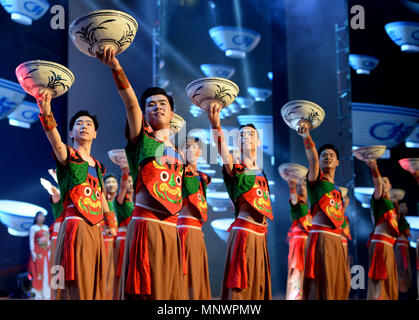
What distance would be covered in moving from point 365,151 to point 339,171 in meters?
1.15

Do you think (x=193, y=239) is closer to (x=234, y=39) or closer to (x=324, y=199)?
(x=324, y=199)

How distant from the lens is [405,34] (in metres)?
6.50

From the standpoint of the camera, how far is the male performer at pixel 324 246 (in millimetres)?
3891

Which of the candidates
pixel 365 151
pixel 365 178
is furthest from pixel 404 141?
pixel 365 151

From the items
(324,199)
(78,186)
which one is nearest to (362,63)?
(324,199)

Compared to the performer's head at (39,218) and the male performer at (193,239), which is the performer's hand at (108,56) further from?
the performer's head at (39,218)

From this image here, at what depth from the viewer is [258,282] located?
3.19m

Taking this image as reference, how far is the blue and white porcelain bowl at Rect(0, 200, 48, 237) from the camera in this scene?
19.4 ft

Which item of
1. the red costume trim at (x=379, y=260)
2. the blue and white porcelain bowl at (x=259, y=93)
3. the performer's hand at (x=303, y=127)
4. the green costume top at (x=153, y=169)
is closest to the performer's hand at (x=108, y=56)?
the green costume top at (x=153, y=169)

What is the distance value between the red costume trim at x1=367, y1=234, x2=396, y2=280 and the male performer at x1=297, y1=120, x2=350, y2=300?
106 cm

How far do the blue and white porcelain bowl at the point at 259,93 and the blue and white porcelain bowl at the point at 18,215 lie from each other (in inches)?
131

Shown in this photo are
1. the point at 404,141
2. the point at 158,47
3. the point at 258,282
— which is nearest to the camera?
the point at 258,282

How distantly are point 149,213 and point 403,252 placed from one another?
4.82m
